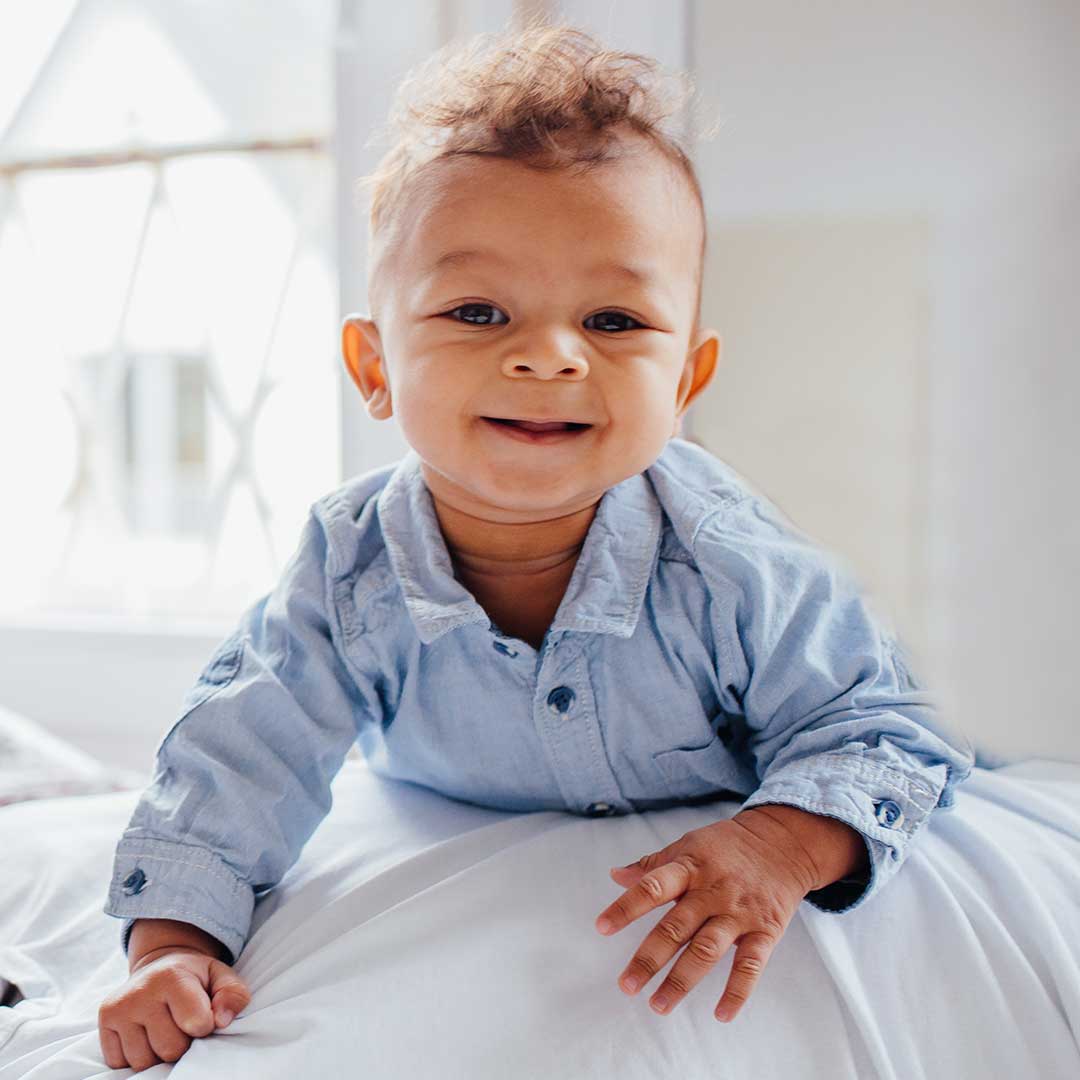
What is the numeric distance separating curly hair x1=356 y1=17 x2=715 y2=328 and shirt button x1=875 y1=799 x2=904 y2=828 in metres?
0.31

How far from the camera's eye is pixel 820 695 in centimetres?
68

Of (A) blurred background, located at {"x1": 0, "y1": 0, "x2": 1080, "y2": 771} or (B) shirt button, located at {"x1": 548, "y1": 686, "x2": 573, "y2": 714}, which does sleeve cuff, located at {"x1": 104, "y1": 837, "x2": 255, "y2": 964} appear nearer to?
(B) shirt button, located at {"x1": 548, "y1": 686, "x2": 573, "y2": 714}

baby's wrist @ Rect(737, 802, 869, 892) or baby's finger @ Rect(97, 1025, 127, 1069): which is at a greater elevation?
baby's wrist @ Rect(737, 802, 869, 892)

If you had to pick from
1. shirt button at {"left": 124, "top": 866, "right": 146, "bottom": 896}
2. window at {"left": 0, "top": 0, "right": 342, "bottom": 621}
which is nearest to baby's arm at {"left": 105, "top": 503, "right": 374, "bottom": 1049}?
shirt button at {"left": 124, "top": 866, "right": 146, "bottom": 896}

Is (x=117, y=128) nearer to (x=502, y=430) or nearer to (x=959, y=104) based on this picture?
(x=502, y=430)

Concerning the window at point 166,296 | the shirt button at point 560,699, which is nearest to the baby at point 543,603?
the shirt button at point 560,699

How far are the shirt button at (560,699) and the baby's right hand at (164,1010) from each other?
0.23m

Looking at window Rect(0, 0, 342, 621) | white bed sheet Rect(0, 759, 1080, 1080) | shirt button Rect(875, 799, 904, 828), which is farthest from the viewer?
window Rect(0, 0, 342, 621)

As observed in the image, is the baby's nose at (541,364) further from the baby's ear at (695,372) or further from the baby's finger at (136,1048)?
the baby's finger at (136,1048)

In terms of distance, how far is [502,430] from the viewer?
2.20 feet

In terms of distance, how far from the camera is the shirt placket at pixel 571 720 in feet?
2.32

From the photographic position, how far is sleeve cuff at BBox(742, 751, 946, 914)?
1.94 ft

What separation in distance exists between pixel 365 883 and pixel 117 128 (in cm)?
118

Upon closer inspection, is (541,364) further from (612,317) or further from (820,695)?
(820,695)
